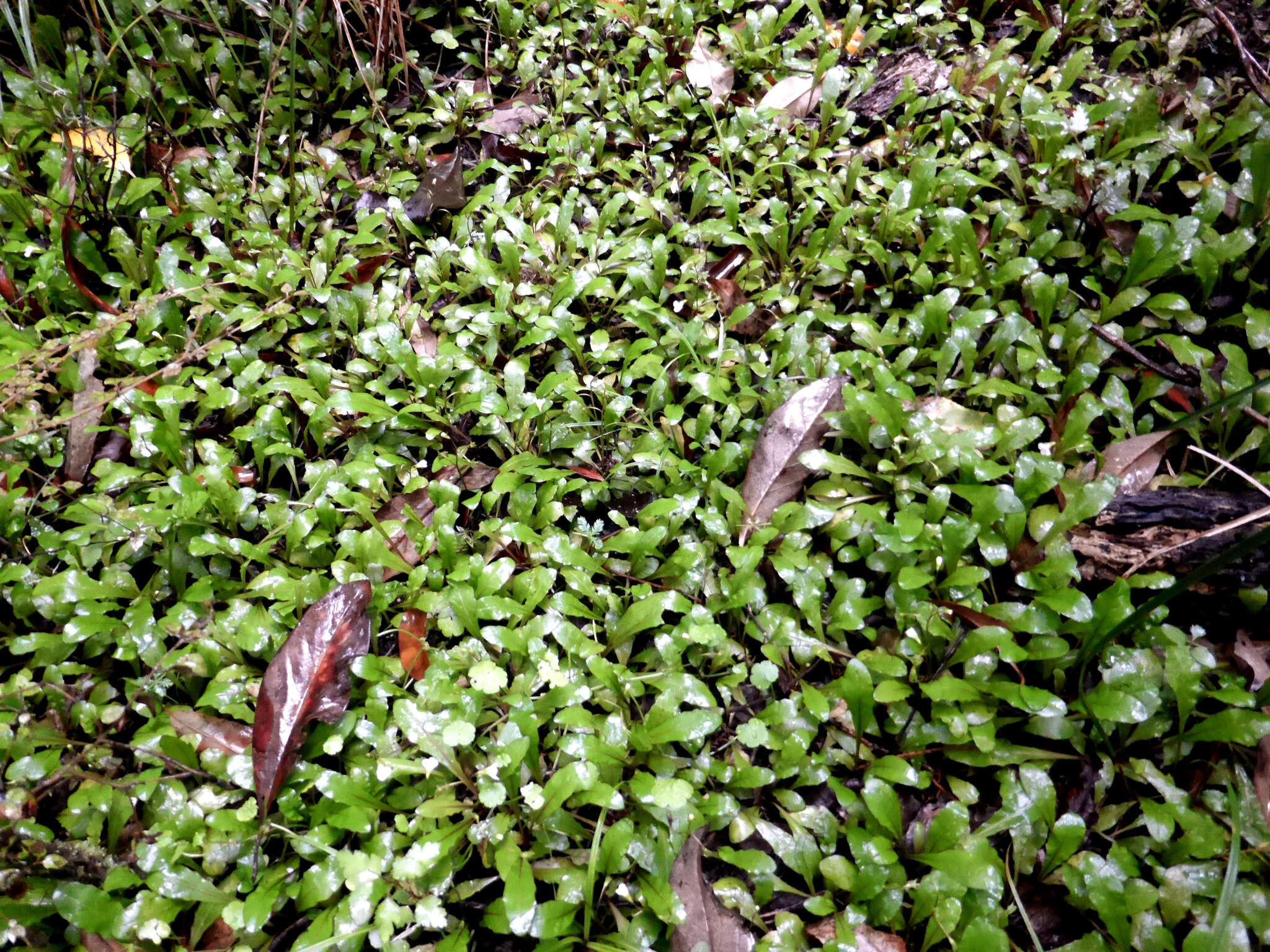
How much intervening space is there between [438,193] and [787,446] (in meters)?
1.79

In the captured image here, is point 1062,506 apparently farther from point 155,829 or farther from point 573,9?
point 573,9

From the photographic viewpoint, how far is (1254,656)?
6.24ft

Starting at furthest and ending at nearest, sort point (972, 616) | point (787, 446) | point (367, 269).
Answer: point (367, 269)
point (787, 446)
point (972, 616)

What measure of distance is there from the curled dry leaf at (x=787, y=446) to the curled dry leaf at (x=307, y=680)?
1156 millimetres

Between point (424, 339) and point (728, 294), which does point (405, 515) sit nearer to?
point (424, 339)

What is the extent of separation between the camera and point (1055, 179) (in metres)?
2.78

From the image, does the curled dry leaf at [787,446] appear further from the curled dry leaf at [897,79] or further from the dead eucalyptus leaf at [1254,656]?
the curled dry leaf at [897,79]

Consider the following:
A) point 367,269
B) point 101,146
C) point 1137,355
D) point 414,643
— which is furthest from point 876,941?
point 101,146

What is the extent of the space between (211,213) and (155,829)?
2.28m

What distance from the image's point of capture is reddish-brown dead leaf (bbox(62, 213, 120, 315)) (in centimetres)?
273

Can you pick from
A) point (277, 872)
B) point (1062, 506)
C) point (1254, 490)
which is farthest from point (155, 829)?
point (1254, 490)

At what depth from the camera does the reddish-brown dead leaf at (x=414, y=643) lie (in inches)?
79.4

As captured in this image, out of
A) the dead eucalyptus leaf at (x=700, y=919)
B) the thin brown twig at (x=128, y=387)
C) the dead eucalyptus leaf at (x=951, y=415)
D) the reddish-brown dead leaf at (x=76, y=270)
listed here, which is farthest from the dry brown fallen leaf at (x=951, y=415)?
the reddish-brown dead leaf at (x=76, y=270)

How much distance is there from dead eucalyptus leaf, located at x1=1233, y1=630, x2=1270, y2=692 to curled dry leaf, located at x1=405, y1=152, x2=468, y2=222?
2.93 m
